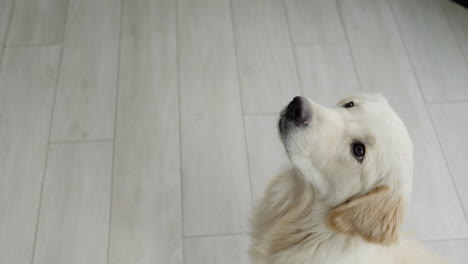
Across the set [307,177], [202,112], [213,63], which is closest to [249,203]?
[202,112]

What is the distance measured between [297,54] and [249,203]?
0.89 m

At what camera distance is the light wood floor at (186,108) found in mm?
1711

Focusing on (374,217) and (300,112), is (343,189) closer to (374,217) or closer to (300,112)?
(374,217)

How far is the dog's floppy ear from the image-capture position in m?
1.06

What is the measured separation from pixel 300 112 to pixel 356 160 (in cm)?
21

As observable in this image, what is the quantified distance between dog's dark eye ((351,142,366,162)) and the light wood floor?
2.37ft

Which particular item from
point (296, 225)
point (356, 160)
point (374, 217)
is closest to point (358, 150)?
point (356, 160)

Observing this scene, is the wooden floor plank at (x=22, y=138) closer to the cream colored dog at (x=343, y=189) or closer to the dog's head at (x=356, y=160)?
the cream colored dog at (x=343, y=189)

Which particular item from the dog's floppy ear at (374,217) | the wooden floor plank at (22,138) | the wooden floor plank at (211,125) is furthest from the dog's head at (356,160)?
the wooden floor plank at (22,138)

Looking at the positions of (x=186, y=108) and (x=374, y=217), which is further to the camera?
(x=186, y=108)

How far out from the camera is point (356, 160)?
3.75 feet

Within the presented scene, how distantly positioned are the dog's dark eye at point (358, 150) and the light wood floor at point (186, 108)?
28.5 inches

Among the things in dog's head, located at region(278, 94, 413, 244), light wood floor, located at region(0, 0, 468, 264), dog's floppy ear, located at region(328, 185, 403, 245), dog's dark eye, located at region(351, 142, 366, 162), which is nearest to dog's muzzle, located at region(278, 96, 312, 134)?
dog's head, located at region(278, 94, 413, 244)

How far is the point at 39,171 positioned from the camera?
70.7 inches
